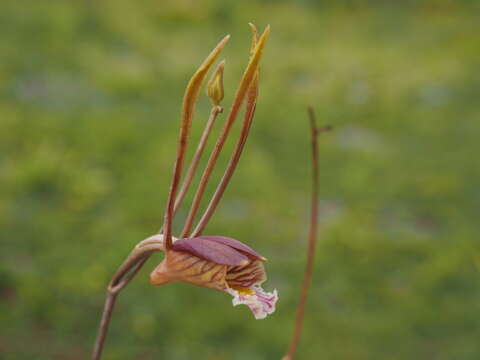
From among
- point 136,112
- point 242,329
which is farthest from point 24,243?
point 136,112

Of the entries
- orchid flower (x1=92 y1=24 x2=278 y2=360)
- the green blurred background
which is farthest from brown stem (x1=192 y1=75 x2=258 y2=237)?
the green blurred background

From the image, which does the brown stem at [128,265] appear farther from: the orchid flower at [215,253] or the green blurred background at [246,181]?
Answer: the green blurred background at [246,181]

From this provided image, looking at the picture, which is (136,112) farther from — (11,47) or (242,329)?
(242,329)

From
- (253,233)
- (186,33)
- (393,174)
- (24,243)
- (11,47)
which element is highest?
(186,33)

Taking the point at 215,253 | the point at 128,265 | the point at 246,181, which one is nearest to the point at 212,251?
the point at 215,253

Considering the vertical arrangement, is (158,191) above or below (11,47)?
below

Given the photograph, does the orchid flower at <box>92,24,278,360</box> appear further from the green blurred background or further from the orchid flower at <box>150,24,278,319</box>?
the green blurred background

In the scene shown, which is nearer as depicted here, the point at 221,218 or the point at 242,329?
the point at 242,329
